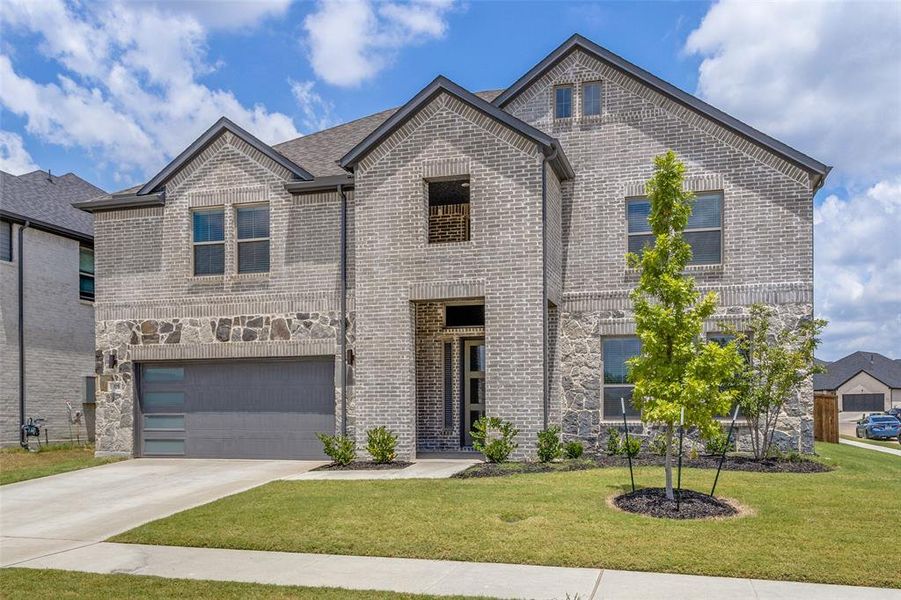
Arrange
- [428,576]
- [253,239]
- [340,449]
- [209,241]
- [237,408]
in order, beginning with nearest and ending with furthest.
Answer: [428,576], [340,449], [237,408], [253,239], [209,241]

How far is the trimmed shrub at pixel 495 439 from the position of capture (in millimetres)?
14852

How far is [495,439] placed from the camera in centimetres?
1505

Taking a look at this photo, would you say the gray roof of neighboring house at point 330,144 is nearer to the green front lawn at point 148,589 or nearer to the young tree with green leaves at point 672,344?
the young tree with green leaves at point 672,344

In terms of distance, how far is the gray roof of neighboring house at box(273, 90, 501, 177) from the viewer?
18.8 meters

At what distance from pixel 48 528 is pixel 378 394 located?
22.2 ft

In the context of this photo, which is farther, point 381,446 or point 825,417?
point 825,417

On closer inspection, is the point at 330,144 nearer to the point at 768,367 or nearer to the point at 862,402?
the point at 768,367

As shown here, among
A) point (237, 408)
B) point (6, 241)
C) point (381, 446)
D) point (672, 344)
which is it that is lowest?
point (381, 446)

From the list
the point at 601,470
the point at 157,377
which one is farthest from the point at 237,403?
the point at 601,470

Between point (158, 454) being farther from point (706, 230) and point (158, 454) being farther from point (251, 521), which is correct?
point (706, 230)

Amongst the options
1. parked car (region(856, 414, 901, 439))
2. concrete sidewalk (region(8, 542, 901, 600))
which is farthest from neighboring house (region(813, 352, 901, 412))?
concrete sidewalk (region(8, 542, 901, 600))

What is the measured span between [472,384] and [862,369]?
65.9m

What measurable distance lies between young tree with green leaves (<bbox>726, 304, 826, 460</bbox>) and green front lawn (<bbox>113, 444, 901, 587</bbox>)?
2.14 metres

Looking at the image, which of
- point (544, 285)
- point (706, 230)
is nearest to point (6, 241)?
point (544, 285)
